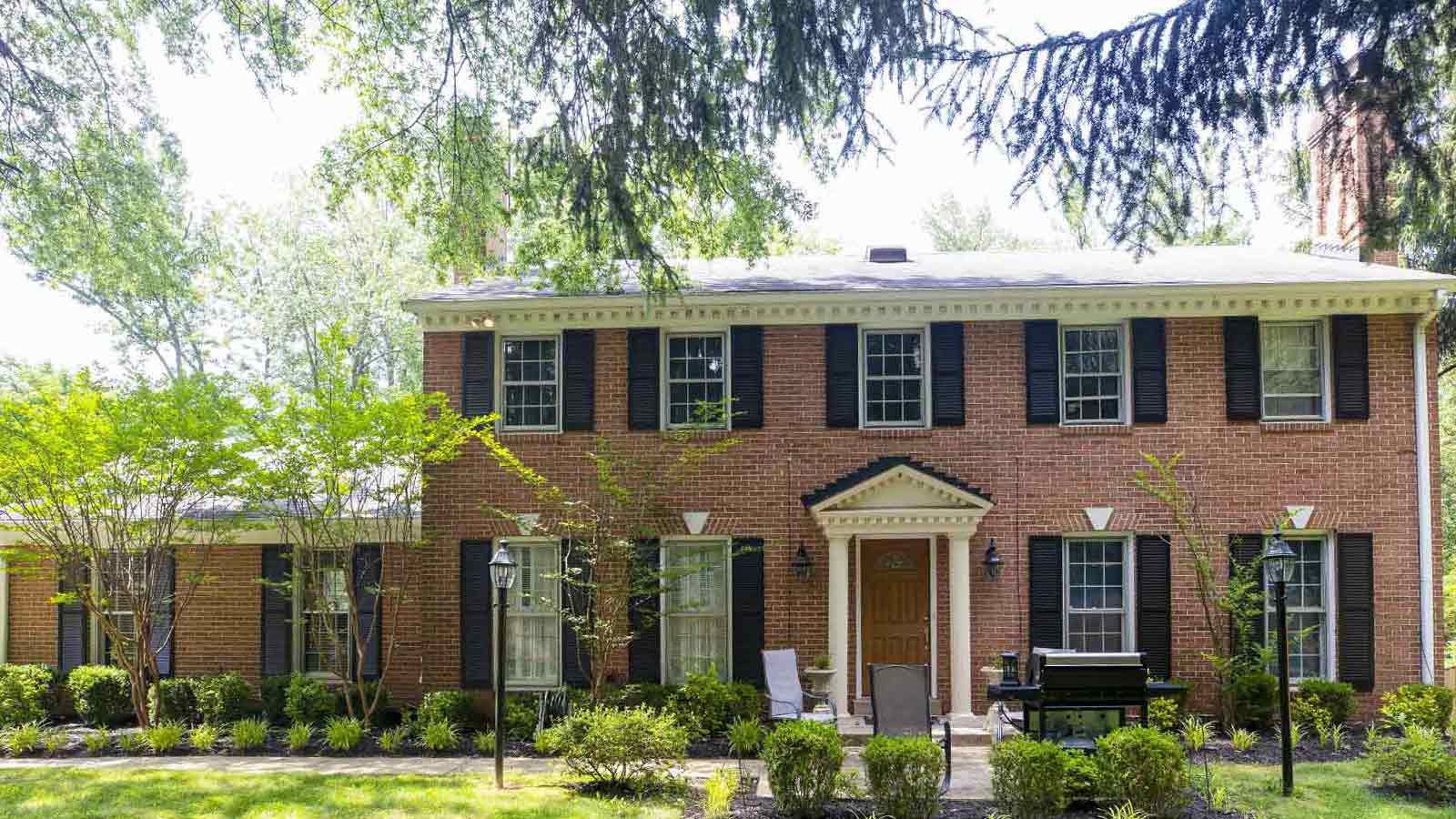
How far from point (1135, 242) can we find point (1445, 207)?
5.47 feet

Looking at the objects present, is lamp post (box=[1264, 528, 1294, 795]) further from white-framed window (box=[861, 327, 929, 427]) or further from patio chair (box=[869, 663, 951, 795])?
white-framed window (box=[861, 327, 929, 427])

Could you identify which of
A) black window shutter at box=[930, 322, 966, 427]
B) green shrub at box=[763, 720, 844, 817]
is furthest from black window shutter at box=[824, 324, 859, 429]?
green shrub at box=[763, 720, 844, 817]

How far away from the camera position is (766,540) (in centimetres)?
1426

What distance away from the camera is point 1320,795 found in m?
10.1

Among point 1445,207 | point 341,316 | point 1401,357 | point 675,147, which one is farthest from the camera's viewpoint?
point 341,316

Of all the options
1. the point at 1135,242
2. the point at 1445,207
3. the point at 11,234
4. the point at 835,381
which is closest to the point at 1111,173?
the point at 1135,242

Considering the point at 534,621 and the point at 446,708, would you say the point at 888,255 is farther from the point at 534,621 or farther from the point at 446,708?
the point at 446,708

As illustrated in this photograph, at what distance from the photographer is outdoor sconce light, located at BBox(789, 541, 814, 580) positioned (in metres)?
14.0

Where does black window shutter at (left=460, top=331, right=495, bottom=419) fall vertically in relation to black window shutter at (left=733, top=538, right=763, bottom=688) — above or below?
above

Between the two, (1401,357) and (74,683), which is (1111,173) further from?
(74,683)

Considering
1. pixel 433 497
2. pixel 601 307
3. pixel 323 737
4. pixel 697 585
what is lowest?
pixel 323 737

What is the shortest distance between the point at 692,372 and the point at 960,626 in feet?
14.2

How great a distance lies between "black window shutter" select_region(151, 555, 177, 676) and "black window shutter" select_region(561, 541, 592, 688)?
196 inches

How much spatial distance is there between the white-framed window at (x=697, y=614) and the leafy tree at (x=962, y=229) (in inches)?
891
